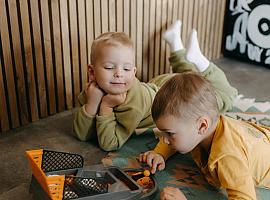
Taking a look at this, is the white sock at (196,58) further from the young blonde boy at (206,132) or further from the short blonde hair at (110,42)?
the young blonde boy at (206,132)

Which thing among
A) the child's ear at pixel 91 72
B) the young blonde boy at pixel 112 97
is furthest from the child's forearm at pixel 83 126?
the child's ear at pixel 91 72

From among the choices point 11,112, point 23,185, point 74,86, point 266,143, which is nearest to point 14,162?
point 23,185

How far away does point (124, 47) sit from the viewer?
1.17m

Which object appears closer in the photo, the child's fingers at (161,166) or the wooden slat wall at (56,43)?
the child's fingers at (161,166)

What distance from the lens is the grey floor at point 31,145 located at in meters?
1.09

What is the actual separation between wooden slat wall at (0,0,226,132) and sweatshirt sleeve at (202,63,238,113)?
0.34 meters

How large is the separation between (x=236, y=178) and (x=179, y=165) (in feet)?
0.96

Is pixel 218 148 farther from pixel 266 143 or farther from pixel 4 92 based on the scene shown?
pixel 4 92

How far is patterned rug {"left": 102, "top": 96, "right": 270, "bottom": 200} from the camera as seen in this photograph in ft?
3.44

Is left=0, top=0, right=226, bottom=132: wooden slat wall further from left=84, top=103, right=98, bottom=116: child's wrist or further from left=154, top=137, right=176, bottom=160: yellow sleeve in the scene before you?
left=154, top=137, right=176, bottom=160: yellow sleeve

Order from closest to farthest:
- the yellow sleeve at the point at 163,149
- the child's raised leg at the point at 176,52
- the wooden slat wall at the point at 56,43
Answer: the yellow sleeve at the point at 163,149 < the wooden slat wall at the point at 56,43 < the child's raised leg at the point at 176,52

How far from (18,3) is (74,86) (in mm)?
393

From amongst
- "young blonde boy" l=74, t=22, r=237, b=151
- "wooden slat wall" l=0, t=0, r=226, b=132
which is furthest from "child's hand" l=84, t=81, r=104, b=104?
"wooden slat wall" l=0, t=0, r=226, b=132

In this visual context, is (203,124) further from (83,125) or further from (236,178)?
(83,125)
